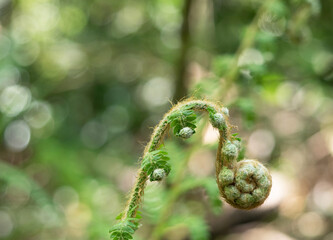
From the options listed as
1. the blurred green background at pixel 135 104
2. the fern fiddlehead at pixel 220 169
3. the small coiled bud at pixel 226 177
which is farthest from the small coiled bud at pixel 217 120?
the blurred green background at pixel 135 104

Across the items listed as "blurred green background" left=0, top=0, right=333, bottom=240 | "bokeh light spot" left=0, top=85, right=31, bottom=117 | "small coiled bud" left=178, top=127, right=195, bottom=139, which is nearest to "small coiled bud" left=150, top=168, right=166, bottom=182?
"small coiled bud" left=178, top=127, right=195, bottom=139

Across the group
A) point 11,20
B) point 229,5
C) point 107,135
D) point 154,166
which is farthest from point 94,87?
point 154,166

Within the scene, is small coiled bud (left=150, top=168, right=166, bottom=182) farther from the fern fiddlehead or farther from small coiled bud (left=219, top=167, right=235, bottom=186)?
small coiled bud (left=219, top=167, right=235, bottom=186)

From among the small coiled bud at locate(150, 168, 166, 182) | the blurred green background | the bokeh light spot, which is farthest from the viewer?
the blurred green background

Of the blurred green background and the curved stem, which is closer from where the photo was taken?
the curved stem

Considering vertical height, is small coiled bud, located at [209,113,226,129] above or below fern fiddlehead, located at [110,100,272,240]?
above

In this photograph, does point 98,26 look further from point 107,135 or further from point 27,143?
point 27,143

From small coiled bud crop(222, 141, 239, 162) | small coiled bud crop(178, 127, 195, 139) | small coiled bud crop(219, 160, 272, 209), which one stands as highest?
small coiled bud crop(178, 127, 195, 139)
